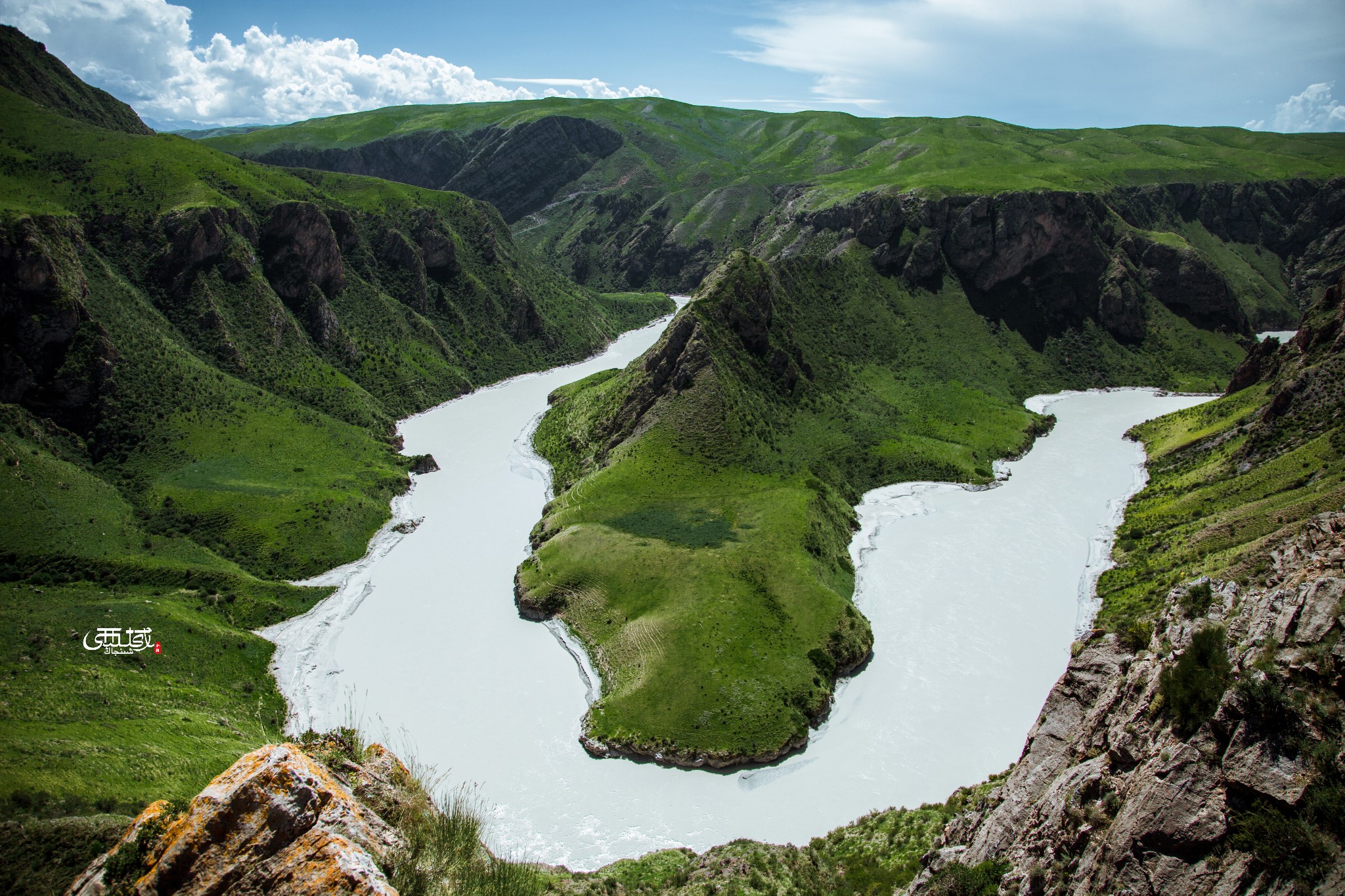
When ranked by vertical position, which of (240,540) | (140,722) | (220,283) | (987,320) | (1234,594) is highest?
(220,283)

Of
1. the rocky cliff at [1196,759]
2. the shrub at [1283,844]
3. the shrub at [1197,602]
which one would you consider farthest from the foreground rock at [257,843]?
the shrub at [1197,602]

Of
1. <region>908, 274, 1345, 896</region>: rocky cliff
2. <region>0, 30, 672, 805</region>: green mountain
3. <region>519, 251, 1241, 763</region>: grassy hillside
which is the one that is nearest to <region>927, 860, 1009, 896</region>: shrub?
<region>908, 274, 1345, 896</region>: rocky cliff

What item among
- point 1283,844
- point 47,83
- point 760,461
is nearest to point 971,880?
point 1283,844

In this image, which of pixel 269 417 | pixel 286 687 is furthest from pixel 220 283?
pixel 286 687

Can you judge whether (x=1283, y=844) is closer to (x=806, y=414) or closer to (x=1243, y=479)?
(x=1243, y=479)

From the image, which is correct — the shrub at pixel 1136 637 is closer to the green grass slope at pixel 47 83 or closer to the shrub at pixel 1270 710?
the shrub at pixel 1270 710

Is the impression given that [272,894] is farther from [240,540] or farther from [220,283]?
[220,283]
